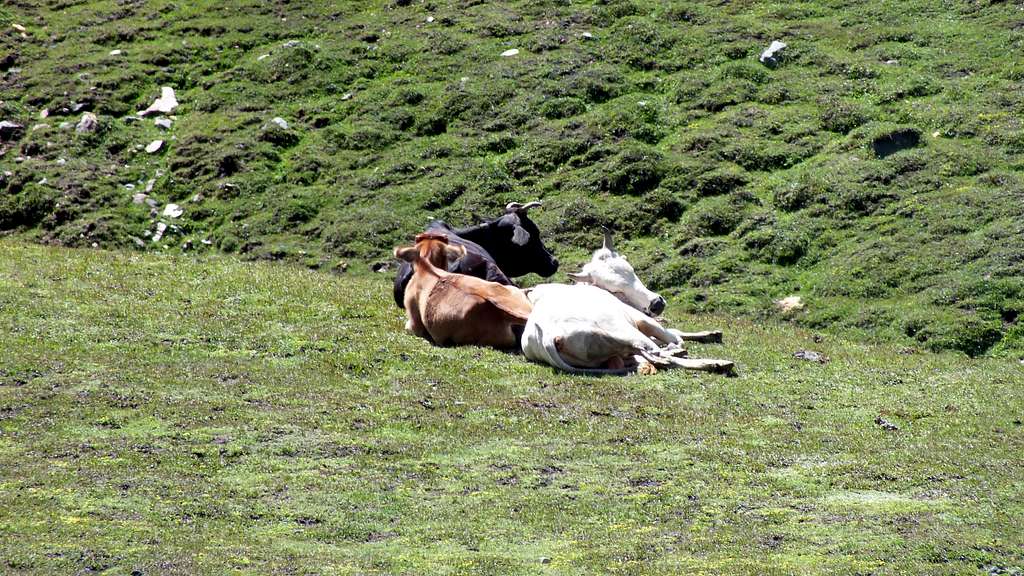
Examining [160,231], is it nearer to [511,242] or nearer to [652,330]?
[511,242]

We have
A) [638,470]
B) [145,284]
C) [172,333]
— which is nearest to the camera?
[638,470]

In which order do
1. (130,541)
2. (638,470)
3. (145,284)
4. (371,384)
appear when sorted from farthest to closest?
1. (145,284)
2. (371,384)
3. (638,470)
4. (130,541)

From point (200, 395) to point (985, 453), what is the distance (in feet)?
24.7

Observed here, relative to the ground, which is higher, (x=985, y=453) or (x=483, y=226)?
(x=985, y=453)

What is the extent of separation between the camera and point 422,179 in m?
23.8

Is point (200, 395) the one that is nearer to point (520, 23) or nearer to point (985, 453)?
point (985, 453)

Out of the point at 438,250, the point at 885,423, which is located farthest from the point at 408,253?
the point at 885,423

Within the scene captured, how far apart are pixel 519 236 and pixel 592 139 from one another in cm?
592

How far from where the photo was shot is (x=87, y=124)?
26.7 meters

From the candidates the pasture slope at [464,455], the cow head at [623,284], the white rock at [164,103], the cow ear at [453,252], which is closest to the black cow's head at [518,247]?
the cow ear at [453,252]

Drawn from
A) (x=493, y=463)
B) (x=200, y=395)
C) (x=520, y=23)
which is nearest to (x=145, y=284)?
(x=200, y=395)

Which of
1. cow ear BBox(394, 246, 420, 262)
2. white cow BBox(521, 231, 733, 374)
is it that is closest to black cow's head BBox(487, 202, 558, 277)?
cow ear BBox(394, 246, 420, 262)

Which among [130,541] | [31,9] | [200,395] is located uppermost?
[130,541]

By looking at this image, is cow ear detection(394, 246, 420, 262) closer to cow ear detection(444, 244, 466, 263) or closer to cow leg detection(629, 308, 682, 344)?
cow ear detection(444, 244, 466, 263)
